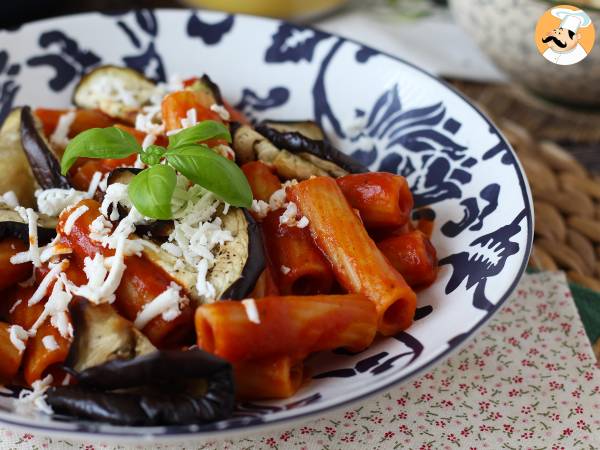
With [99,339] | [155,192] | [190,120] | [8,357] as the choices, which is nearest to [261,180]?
[190,120]

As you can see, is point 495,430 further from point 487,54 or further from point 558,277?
point 487,54

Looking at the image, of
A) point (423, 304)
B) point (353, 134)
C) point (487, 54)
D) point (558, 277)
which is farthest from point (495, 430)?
point (487, 54)

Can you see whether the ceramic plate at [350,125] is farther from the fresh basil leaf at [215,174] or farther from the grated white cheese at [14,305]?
the fresh basil leaf at [215,174]

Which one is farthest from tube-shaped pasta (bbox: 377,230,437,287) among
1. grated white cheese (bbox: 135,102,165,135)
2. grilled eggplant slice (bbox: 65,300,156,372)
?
grated white cheese (bbox: 135,102,165,135)

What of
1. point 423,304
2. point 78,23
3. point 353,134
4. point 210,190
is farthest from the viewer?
point 78,23

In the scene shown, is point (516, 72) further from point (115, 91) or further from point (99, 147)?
point (99, 147)

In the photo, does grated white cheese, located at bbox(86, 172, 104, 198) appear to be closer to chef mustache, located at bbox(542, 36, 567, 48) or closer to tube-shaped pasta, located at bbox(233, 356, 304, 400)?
tube-shaped pasta, located at bbox(233, 356, 304, 400)
